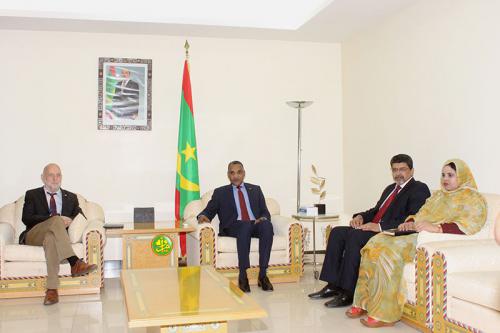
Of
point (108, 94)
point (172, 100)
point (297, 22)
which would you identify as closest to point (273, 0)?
point (297, 22)

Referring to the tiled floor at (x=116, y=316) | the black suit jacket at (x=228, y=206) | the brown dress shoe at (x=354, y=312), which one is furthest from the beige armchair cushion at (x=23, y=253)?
the brown dress shoe at (x=354, y=312)

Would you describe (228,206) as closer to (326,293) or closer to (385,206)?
(326,293)

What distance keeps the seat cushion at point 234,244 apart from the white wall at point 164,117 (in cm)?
150

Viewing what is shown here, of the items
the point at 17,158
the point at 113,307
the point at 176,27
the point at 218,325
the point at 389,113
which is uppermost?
the point at 176,27

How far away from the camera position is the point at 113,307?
5.17 m

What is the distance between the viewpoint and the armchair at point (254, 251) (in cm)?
582

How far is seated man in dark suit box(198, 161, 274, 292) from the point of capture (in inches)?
227

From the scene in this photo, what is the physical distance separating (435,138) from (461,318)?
236cm

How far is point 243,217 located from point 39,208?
199 centimetres

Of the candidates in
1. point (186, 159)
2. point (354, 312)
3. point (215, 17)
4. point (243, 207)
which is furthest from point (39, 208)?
point (354, 312)

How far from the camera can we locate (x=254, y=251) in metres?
5.95

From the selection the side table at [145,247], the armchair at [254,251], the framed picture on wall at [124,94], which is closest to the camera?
the armchair at [254,251]

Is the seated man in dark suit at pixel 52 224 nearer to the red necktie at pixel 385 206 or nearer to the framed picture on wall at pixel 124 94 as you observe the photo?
the framed picture on wall at pixel 124 94

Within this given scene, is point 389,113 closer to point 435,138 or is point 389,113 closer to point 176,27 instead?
point 435,138
